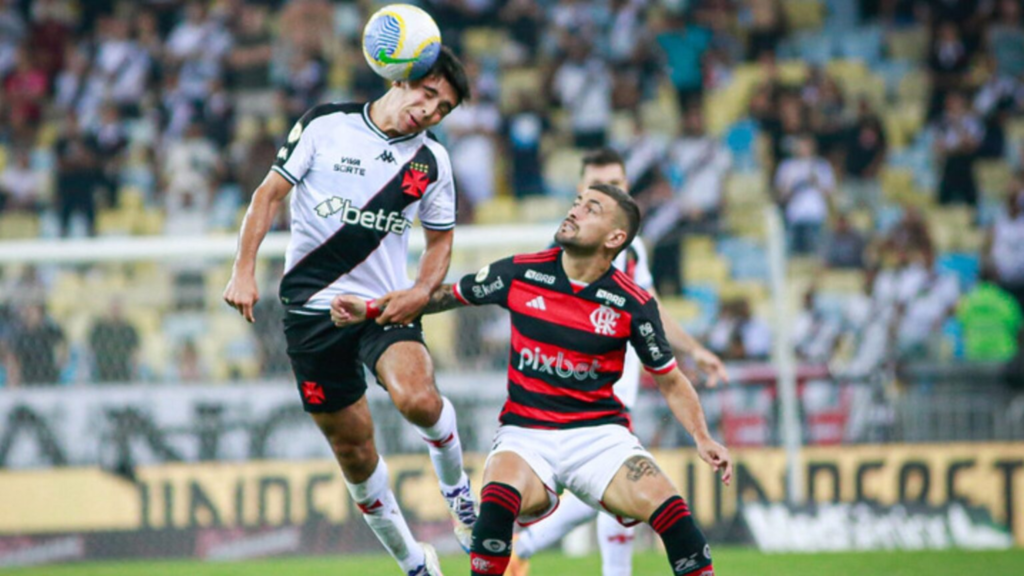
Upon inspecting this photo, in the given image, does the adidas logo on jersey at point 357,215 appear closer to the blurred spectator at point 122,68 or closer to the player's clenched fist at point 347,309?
the player's clenched fist at point 347,309

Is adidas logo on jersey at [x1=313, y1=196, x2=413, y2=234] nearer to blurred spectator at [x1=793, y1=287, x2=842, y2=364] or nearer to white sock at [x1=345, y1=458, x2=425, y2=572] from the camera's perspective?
white sock at [x1=345, y1=458, x2=425, y2=572]

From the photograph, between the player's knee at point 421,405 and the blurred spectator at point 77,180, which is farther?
the blurred spectator at point 77,180

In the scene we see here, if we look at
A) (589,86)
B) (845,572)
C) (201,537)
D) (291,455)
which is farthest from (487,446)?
(589,86)

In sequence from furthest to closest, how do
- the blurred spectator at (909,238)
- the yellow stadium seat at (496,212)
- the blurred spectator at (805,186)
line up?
the yellow stadium seat at (496,212) → the blurred spectator at (805,186) → the blurred spectator at (909,238)

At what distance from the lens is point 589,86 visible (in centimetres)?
1747

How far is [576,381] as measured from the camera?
6.36 metres

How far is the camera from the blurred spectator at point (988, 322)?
1321cm

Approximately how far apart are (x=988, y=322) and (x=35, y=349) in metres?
8.75

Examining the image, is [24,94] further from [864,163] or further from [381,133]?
[381,133]

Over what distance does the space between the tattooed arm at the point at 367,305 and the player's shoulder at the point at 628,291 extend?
2.42 ft

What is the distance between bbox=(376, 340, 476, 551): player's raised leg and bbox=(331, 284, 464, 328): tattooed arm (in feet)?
0.60

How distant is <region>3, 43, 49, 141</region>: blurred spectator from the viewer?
714 inches

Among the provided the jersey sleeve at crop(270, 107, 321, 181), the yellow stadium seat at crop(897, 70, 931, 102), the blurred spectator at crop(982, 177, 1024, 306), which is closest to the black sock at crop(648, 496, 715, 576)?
the jersey sleeve at crop(270, 107, 321, 181)

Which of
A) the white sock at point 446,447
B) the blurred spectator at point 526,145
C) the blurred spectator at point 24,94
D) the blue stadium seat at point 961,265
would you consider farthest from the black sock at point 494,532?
the blurred spectator at point 24,94
